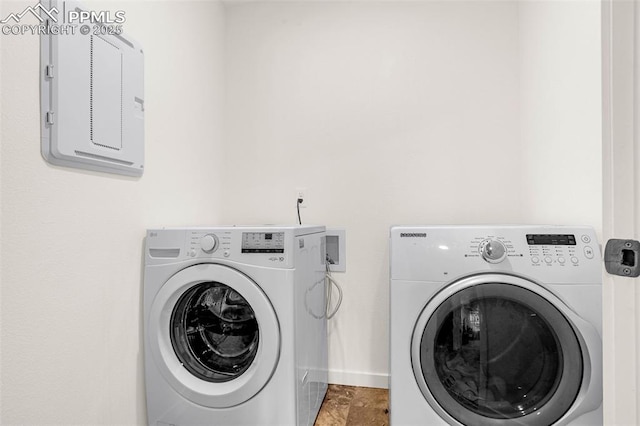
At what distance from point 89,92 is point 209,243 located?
621 millimetres

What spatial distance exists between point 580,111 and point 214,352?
66.9 inches

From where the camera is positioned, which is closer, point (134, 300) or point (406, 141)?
point (134, 300)

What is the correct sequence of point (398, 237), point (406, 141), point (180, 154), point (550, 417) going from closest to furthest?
point (550, 417) < point (398, 237) < point (180, 154) < point (406, 141)

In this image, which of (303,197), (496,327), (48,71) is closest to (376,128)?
(303,197)

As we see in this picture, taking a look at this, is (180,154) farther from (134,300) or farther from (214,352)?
(214,352)

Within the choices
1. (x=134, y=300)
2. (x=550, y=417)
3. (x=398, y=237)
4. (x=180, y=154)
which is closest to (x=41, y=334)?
(x=134, y=300)

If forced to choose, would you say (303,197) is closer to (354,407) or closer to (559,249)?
(354,407)

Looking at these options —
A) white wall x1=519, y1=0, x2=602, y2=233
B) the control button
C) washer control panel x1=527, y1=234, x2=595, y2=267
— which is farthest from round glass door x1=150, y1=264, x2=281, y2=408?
white wall x1=519, y1=0, x2=602, y2=233

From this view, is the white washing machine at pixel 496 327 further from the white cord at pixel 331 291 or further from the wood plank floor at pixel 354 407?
the white cord at pixel 331 291

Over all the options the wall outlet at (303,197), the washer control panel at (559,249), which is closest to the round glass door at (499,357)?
the washer control panel at (559,249)

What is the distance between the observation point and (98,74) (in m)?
1.11

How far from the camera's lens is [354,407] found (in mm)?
1587

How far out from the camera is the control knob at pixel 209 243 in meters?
1.19

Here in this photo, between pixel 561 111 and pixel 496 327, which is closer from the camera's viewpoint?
pixel 496 327
